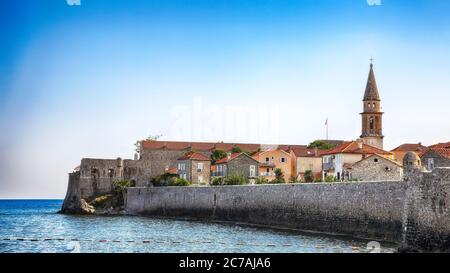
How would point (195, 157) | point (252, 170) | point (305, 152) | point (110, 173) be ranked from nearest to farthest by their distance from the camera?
point (252, 170)
point (110, 173)
point (305, 152)
point (195, 157)

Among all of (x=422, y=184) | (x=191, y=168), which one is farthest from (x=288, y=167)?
(x=422, y=184)

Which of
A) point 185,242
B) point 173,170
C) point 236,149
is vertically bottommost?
point 185,242

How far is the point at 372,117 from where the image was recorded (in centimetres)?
6281

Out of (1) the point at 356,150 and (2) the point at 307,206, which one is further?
(1) the point at 356,150

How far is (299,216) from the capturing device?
3619 cm

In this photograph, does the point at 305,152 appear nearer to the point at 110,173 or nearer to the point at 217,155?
the point at 217,155

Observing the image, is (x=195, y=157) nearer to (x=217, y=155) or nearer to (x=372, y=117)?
(x=217, y=155)

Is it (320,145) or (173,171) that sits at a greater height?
(320,145)

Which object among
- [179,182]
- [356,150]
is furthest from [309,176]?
[179,182]

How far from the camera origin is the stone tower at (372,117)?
6234 centimetres

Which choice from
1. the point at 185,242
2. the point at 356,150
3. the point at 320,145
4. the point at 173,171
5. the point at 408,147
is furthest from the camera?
the point at 320,145
